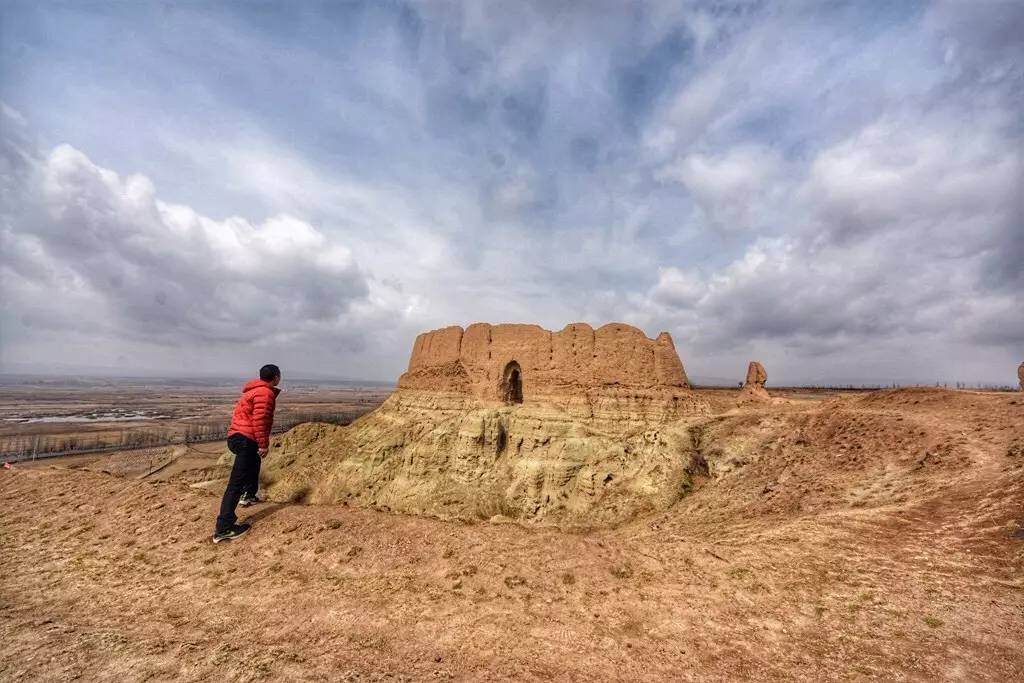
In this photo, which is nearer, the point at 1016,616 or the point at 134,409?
the point at 1016,616

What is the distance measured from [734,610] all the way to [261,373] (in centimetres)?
788

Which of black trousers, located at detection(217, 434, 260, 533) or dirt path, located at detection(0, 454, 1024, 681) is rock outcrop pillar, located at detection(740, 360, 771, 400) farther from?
black trousers, located at detection(217, 434, 260, 533)

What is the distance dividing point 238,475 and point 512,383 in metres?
16.8

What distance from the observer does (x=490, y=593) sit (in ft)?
17.6

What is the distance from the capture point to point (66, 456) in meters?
46.8

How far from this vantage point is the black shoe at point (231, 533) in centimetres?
649

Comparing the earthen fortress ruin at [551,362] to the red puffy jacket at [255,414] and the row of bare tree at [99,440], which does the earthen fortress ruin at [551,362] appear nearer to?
the red puffy jacket at [255,414]

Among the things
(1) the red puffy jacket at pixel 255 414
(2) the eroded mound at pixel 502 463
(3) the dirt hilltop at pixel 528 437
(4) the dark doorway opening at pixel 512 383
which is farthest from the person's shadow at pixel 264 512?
(4) the dark doorway opening at pixel 512 383

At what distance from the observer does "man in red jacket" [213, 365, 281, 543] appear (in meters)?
6.62

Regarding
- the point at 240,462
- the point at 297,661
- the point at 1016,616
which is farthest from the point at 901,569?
the point at 240,462

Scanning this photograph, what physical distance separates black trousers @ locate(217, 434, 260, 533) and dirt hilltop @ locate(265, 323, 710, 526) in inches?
503

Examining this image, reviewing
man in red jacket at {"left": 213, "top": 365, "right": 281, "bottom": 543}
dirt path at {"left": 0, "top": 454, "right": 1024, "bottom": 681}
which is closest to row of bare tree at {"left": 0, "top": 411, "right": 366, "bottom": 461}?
dirt path at {"left": 0, "top": 454, "right": 1024, "bottom": 681}

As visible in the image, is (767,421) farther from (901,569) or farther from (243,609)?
(243,609)

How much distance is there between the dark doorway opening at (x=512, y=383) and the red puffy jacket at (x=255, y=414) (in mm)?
15402
